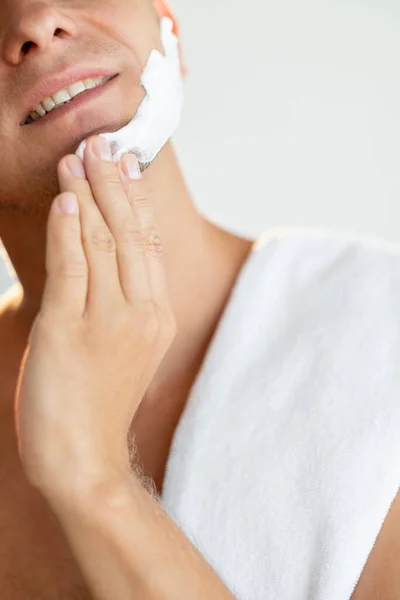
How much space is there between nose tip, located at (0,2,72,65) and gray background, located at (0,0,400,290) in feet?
1.95

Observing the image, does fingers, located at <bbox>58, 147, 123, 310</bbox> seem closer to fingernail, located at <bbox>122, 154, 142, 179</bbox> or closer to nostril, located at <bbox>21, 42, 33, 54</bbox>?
fingernail, located at <bbox>122, 154, 142, 179</bbox>

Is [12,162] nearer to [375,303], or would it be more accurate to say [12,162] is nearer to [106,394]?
[106,394]

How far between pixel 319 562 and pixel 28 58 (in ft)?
2.06

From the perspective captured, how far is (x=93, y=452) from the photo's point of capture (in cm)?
72

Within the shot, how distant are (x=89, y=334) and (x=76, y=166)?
174 millimetres

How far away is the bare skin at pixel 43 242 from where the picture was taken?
0.89 meters

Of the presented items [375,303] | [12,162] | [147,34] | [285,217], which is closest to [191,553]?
[375,303]

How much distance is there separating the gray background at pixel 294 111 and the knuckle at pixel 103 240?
79cm

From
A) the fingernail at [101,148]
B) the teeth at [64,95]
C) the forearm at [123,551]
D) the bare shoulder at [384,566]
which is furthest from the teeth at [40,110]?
the bare shoulder at [384,566]

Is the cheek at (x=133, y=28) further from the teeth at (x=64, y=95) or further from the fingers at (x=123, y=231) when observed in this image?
the fingers at (x=123, y=231)

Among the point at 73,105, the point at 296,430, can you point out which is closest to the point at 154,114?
the point at 73,105

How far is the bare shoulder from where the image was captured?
76cm

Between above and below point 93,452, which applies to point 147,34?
above

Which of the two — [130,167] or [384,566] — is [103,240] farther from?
[384,566]
